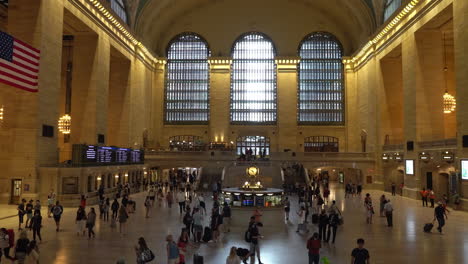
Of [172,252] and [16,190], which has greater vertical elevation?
[16,190]

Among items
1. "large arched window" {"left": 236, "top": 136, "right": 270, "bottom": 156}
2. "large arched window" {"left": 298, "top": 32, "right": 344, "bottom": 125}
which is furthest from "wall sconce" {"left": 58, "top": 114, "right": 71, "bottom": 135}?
"large arched window" {"left": 298, "top": 32, "right": 344, "bottom": 125}

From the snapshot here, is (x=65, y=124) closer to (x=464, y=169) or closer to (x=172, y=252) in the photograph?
(x=172, y=252)

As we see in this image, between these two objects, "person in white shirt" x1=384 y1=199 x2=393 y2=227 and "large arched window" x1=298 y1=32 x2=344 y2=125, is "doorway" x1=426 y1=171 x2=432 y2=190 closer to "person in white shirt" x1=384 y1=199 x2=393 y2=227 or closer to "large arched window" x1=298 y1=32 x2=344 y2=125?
"person in white shirt" x1=384 y1=199 x2=393 y2=227

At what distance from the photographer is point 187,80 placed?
1951 inches

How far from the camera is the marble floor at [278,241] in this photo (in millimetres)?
10891

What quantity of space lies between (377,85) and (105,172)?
25.5 meters

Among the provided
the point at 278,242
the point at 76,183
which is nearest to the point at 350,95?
the point at 76,183

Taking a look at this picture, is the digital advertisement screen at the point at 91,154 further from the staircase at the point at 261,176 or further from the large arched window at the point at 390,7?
the large arched window at the point at 390,7

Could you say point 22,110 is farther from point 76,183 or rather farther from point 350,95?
point 350,95

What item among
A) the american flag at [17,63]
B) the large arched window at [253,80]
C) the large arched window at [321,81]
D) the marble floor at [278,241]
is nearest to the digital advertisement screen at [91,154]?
the marble floor at [278,241]

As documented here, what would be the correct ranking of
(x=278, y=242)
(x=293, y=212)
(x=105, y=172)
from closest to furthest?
(x=278, y=242), (x=293, y=212), (x=105, y=172)

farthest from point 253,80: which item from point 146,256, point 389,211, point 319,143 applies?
point 146,256

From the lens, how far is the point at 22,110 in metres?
21.3

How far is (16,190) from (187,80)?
30.6m
